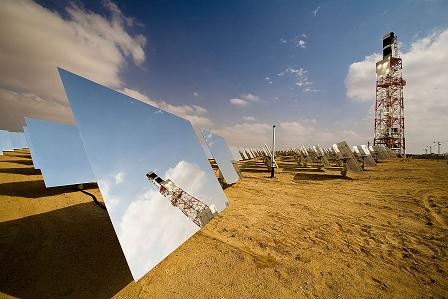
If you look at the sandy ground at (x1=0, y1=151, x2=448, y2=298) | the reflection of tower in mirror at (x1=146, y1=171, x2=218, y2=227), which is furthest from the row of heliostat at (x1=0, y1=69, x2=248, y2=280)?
the sandy ground at (x1=0, y1=151, x2=448, y2=298)

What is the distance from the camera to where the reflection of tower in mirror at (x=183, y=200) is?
11.8 ft

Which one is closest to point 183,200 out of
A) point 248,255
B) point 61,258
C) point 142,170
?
point 142,170

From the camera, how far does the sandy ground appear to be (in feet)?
10.7

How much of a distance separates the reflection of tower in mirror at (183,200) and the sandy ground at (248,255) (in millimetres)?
810

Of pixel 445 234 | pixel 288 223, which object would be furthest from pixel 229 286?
pixel 445 234

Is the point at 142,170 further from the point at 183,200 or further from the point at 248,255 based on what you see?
the point at 248,255

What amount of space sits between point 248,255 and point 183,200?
190 cm

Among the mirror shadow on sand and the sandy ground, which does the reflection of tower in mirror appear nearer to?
the sandy ground

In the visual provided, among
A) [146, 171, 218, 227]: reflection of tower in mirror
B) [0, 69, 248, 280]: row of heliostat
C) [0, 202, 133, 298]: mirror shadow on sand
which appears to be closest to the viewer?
[0, 69, 248, 280]: row of heliostat

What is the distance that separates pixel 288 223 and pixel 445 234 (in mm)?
4136

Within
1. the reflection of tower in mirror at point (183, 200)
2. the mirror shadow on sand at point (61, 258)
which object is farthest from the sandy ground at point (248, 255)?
the reflection of tower in mirror at point (183, 200)

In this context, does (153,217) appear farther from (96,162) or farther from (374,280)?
(374,280)

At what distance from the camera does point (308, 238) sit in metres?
5.07

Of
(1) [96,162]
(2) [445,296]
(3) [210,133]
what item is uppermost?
(3) [210,133]
